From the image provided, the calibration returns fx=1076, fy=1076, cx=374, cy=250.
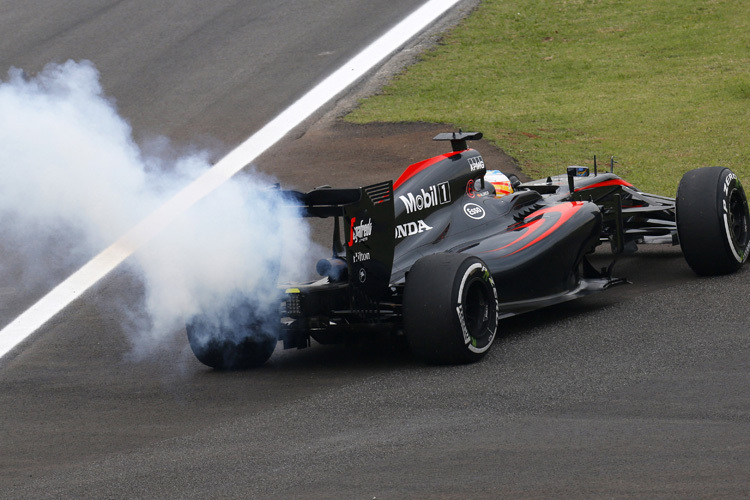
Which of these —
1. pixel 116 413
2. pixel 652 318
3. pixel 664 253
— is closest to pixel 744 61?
pixel 664 253

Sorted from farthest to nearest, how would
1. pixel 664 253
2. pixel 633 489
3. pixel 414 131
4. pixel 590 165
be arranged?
pixel 414 131 < pixel 590 165 < pixel 664 253 < pixel 633 489

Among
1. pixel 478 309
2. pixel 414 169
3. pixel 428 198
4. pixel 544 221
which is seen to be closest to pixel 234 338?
pixel 478 309

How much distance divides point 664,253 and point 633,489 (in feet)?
22.1

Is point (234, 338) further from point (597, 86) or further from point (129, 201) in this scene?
point (597, 86)

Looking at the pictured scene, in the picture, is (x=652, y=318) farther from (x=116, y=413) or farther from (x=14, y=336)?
(x=14, y=336)

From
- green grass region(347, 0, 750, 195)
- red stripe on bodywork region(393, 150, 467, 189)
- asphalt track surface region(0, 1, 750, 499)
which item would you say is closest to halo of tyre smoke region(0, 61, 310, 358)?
asphalt track surface region(0, 1, 750, 499)

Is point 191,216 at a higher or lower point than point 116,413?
higher

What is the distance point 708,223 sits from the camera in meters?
9.84

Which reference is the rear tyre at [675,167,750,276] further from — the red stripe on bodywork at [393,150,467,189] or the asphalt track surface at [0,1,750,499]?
the red stripe on bodywork at [393,150,467,189]

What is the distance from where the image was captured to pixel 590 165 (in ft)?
52.5

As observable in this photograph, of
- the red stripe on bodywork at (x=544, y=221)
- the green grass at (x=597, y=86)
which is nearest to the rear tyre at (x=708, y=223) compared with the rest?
the red stripe on bodywork at (x=544, y=221)

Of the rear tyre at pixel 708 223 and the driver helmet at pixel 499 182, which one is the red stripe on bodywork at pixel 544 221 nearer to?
the driver helmet at pixel 499 182

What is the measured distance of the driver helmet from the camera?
10.2 metres

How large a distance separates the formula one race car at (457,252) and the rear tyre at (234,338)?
0.01 meters
